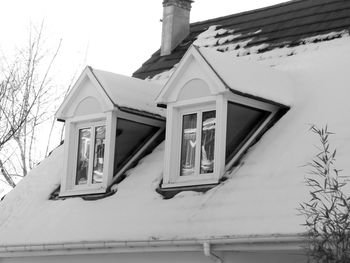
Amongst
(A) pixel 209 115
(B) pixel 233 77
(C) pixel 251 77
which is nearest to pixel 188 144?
(A) pixel 209 115

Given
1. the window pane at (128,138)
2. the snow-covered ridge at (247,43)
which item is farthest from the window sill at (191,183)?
the snow-covered ridge at (247,43)

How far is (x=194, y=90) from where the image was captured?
39.2ft

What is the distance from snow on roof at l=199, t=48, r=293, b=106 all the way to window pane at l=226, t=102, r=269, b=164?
0.87 ft

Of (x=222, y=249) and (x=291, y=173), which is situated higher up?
(x=291, y=173)

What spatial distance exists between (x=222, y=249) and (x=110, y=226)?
7.46 ft

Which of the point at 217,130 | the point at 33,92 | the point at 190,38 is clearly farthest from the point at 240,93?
the point at 33,92

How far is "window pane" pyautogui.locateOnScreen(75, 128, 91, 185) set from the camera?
13461 millimetres

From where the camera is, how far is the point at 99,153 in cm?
1335

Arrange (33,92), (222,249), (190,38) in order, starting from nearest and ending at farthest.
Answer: (222,249) → (190,38) → (33,92)

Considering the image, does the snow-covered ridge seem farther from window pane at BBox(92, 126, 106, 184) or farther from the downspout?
the downspout

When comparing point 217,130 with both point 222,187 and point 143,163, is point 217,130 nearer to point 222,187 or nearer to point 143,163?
point 222,187

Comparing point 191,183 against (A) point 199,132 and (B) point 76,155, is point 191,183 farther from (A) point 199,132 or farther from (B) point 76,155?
(B) point 76,155

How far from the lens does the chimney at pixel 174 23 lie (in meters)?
16.4

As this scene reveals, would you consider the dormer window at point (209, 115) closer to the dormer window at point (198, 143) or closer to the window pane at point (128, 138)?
the dormer window at point (198, 143)
